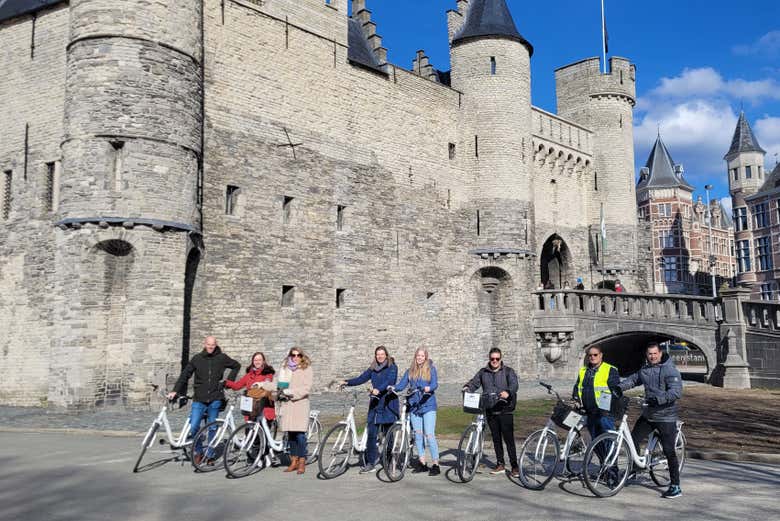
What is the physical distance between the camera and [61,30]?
56.7 feet

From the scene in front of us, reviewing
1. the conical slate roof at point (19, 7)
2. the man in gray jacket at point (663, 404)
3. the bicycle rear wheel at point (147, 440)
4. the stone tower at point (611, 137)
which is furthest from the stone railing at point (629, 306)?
the bicycle rear wheel at point (147, 440)

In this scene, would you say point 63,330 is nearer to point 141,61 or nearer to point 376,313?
point 141,61

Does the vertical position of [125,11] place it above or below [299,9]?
below

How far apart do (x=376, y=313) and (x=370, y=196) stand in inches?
139

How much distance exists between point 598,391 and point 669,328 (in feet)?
55.2

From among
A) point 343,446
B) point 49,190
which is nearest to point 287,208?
point 49,190

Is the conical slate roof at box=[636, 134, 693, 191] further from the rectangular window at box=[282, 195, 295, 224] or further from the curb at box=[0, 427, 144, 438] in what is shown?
the curb at box=[0, 427, 144, 438]

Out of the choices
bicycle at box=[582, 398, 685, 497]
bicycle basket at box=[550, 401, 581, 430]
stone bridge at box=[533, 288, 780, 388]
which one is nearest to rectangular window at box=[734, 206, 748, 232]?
stone bridge at box=[533, 288, 780, 388]

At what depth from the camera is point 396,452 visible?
7141 mm

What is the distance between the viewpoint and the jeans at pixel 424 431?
7387mm

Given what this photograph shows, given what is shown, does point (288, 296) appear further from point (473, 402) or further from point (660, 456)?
point (660, 456)

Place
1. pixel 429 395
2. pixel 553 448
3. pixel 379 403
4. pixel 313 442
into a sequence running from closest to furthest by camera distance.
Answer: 1. pixel 553 448
2. pixel 429 395
3. pixel 379 403
4. pixel 313 442

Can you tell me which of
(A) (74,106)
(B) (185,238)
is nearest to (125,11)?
(A) (74,106)

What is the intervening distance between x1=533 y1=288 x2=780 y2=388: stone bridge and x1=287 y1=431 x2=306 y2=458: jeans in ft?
50.8
